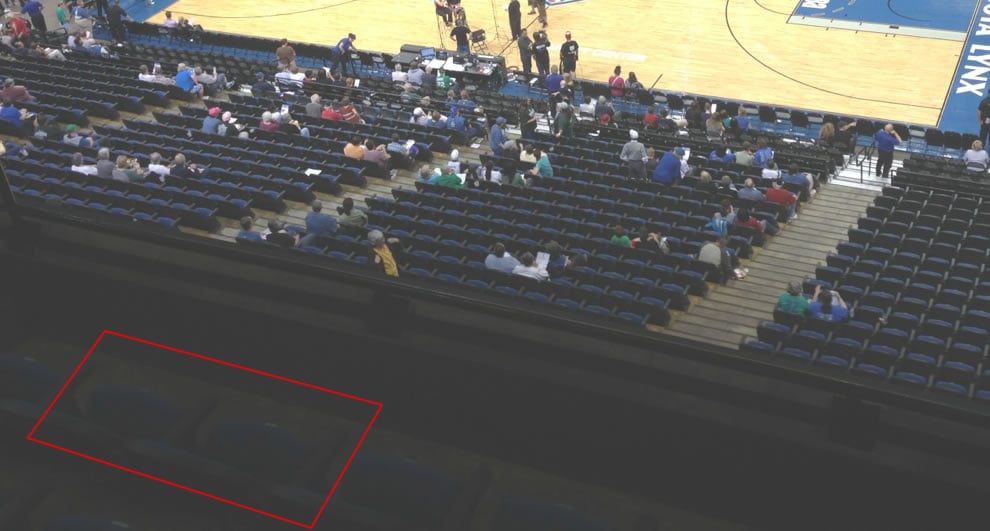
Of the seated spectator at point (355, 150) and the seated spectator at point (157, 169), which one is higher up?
the seated spectator at point (157, 169)

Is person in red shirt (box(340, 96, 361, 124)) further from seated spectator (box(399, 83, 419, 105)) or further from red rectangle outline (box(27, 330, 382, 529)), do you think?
red rectangle outline (box(27, 330, 382, 529))

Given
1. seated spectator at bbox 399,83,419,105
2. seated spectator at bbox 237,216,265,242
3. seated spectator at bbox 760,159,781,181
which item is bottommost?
seated spectator at bbox 760,159,781,181

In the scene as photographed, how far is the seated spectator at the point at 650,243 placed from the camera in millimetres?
12125

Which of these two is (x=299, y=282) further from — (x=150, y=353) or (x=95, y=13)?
(x=95, y=13)

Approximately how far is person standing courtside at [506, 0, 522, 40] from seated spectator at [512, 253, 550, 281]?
1427cm

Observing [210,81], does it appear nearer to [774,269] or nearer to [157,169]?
[157,169]

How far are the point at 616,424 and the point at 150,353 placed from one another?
3.05 meters

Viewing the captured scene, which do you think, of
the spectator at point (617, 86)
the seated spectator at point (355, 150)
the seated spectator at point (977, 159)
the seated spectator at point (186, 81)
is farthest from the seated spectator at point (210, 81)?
the seated spectator at point (977, 159)

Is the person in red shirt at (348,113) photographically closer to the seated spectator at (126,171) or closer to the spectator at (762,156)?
the seated spectator at (126,171)

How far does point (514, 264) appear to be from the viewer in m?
11.4

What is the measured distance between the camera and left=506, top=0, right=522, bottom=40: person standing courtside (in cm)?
2423

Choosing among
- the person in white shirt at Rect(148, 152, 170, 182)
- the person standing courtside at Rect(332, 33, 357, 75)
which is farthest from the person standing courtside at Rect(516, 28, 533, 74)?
the person in white shirt at Rect(148, 152, 170, 182)

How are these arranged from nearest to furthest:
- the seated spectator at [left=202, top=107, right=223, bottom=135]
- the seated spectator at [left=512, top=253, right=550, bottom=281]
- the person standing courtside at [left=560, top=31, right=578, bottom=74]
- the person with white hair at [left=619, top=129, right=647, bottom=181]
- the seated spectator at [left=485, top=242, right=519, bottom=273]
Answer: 1. the seated spectator at [left=512, top=253, right=550, bottom=281]
2. the seated spectator at [left=485, top=242, right=519, bottom=273]
3. the person with white hair at [left=619, top=129, right=647, bottom=181]
4. the seated spectator at [left=202, top=107, right=223, bottom=135]
5. the person standing courtside at [left=560, top=31, right=578, bottom=74]

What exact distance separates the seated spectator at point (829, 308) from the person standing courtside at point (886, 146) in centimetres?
608
